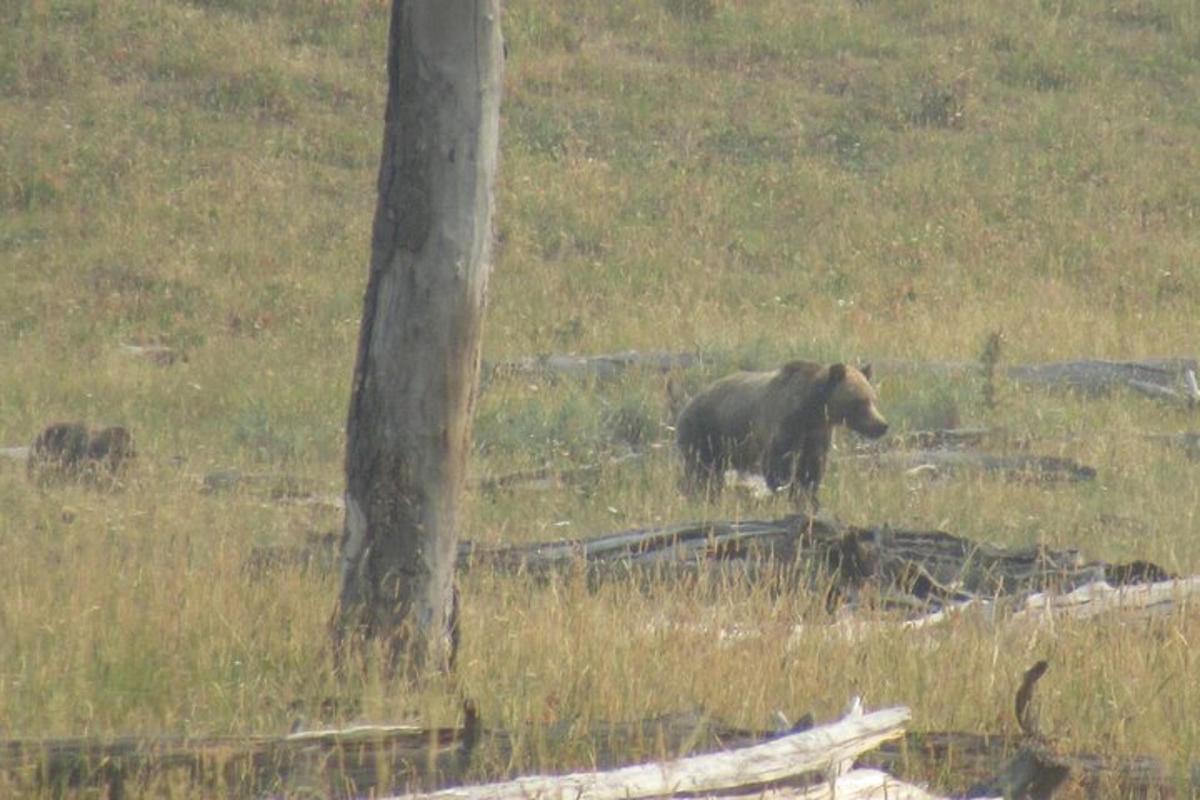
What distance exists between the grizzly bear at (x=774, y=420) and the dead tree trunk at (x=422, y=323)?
20.4 ft

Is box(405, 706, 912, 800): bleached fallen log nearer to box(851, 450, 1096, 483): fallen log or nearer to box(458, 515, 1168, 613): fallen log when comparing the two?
box(458, 515, 1168, 613): fallen log

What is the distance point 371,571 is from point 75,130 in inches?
761

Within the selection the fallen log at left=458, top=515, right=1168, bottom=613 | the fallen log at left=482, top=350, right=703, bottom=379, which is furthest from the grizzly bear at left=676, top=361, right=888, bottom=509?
the fallen log at left=458, top=515, right=1168, bottom=613

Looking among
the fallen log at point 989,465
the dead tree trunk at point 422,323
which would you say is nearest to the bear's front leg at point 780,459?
the fallen log at point 989,465

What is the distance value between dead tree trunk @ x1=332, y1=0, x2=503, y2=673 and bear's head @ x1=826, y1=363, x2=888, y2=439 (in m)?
6.80

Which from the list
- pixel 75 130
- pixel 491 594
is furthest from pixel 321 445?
pixel 75 130

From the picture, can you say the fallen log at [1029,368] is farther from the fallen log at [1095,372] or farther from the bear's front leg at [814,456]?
the bear's front leg at [814,456]

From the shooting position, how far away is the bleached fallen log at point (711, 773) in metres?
4.21

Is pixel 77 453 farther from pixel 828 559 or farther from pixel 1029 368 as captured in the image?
pixel 1029 368

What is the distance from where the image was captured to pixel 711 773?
4.39 m

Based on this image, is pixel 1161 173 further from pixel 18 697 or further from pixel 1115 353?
pixel 18 697

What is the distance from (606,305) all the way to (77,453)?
9158 millimetres

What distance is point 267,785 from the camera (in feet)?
15.0

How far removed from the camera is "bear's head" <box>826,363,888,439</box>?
12.7 meters
